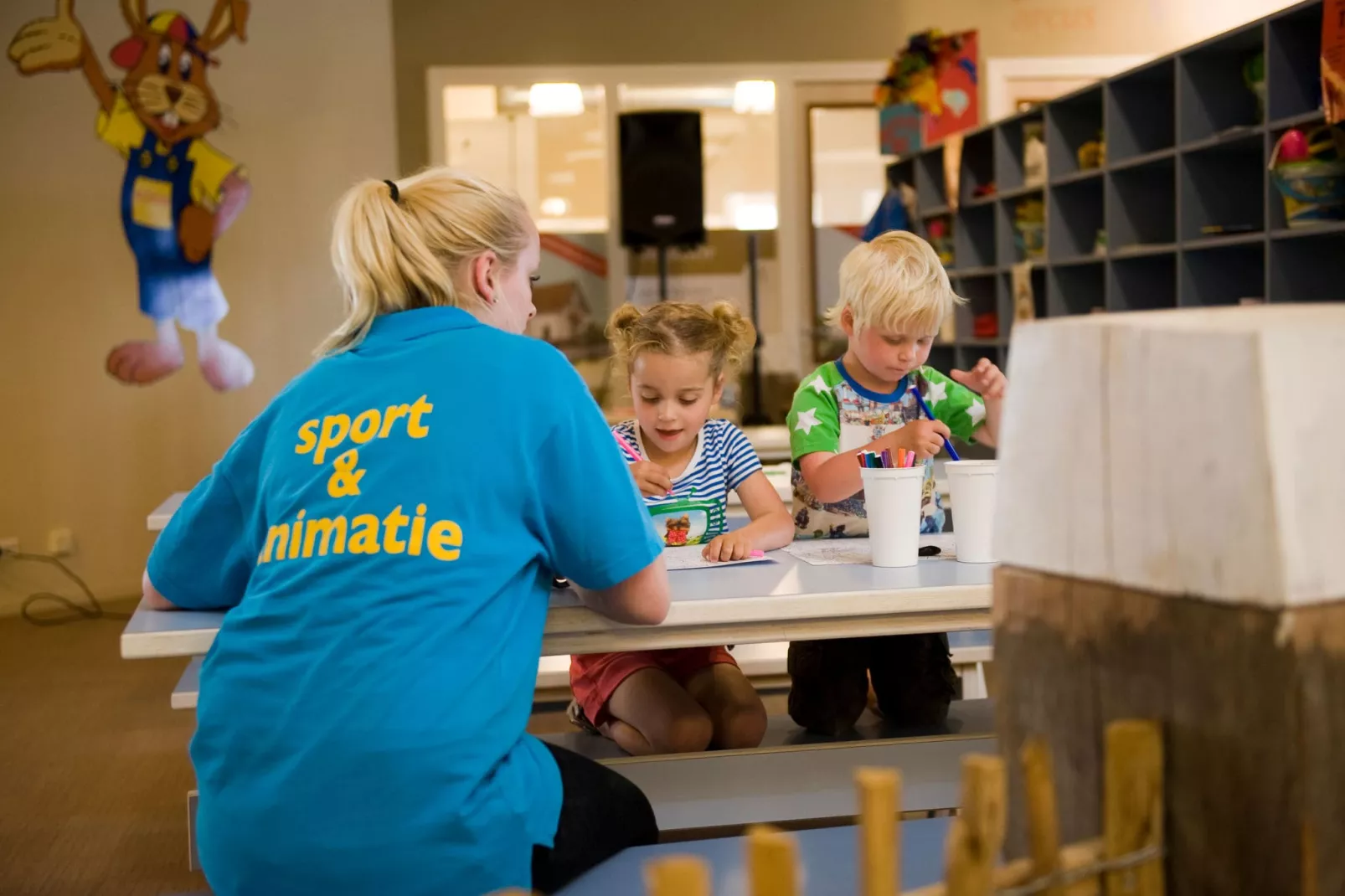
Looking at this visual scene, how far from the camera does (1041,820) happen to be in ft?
2.26

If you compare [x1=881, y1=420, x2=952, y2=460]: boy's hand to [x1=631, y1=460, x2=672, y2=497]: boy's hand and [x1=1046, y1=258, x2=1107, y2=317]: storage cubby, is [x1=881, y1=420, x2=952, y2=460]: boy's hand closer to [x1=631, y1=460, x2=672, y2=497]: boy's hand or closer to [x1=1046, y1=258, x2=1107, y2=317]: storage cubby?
[x1=631, y1=460, x2=672, y2=497]: boy's hand

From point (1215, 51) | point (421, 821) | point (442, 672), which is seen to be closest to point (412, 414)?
point (442, 672)

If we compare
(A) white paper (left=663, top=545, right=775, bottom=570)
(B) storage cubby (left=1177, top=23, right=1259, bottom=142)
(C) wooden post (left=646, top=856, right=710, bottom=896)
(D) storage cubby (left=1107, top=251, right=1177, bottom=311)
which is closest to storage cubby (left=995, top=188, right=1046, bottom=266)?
(D) storage cubby (left=1107, top=251, right=1177, bottom=311)

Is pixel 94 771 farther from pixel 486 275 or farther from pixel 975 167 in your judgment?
pixel 975 167

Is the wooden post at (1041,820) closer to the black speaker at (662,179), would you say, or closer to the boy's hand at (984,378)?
the boy's hand at (984,378)

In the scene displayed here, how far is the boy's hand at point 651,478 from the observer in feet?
6.76

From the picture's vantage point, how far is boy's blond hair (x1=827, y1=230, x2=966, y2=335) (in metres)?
2.18

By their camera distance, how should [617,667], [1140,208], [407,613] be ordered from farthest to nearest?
[1140,208] → [617,667] → [407,613]

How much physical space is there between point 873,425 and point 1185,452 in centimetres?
164

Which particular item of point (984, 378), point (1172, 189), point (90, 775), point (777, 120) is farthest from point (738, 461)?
point (777, 120)

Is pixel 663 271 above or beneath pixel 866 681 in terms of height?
above

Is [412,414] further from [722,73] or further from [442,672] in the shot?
[722,73]

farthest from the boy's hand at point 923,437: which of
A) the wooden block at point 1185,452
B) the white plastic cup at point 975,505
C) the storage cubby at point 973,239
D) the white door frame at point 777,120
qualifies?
the white door frame at point 777,120

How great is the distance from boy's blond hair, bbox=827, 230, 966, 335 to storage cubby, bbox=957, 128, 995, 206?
4.06m
